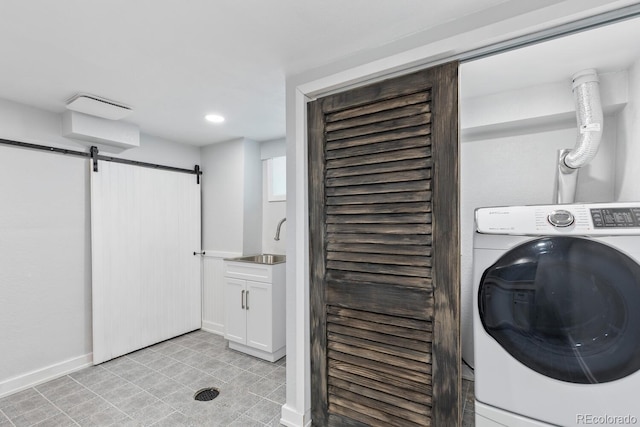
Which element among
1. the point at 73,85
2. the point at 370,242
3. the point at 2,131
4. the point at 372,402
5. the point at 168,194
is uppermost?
the point at 73,85

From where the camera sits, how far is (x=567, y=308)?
114cm

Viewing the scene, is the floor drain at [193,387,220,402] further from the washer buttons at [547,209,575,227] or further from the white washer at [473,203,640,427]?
the washer buttons at [547,209,575,227]

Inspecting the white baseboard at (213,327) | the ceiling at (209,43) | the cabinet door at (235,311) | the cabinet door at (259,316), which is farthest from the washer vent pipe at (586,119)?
the white baseboard at (213,327)

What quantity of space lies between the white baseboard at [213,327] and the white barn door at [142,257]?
0.26 ft

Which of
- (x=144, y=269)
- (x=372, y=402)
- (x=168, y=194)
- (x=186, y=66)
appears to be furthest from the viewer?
(x=168, y=194)

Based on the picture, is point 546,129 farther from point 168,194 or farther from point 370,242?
point 168,194

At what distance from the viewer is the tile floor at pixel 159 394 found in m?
1.97

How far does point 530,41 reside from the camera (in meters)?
1.29

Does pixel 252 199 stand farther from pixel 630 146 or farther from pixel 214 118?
pixel 630 146

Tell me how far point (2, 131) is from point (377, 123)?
2868 mm

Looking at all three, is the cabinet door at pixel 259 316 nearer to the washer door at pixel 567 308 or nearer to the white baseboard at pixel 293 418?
the white baseboard at pixel 293 418

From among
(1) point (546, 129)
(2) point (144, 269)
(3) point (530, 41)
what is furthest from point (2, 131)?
(1) point (546, 129)

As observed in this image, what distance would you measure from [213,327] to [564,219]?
3579mm

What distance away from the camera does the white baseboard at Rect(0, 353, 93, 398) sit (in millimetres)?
2287
